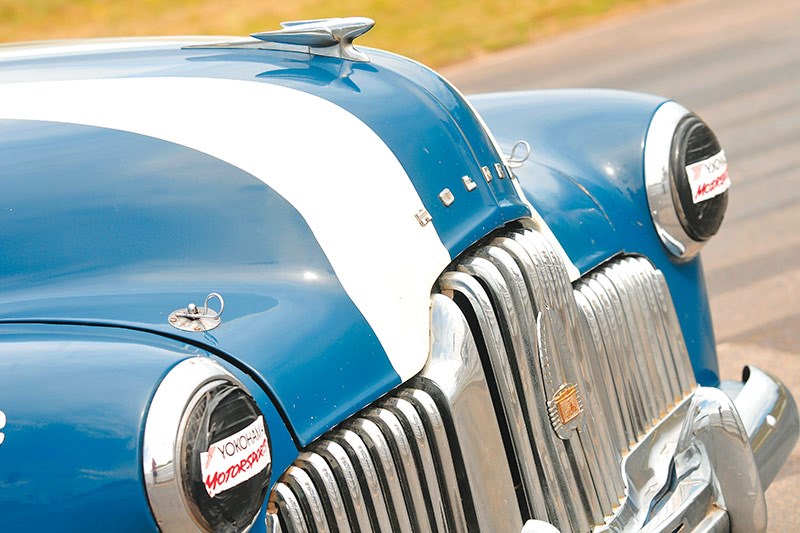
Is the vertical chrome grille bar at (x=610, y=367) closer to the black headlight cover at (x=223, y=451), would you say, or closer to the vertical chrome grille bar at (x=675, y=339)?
the vertical chrome grille bar at (x=675, y=339)

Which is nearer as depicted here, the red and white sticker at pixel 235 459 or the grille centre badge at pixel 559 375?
the red and white sticker at pixel 235 459

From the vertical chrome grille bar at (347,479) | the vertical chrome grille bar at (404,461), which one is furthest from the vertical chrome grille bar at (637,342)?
the vertical chrome grille bar at (347,479)

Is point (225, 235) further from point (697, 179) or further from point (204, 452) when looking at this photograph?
point (697, 179)

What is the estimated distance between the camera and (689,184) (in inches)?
126

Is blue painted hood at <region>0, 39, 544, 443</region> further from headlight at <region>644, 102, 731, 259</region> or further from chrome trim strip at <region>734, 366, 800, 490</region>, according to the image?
chrome trim strip at <region>734, 366, 800, 490</region>

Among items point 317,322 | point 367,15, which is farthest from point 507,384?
point 367,15

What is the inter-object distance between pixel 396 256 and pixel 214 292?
1.16 ft

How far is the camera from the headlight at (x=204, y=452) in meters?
1.78

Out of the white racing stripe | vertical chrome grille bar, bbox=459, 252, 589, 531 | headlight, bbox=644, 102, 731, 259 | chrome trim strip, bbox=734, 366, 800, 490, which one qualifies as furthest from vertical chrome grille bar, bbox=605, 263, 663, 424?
the white racing stripe

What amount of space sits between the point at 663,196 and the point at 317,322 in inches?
53.8

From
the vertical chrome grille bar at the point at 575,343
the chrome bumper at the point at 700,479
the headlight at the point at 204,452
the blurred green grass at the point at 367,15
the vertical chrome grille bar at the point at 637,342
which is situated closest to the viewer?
the headlight at the point at 204,452

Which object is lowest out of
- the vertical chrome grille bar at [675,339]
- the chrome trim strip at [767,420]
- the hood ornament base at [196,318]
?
the chrome trim strip at [767,420]

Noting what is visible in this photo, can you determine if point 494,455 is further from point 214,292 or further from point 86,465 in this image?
point 86,465

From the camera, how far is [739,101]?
9.11 meters
